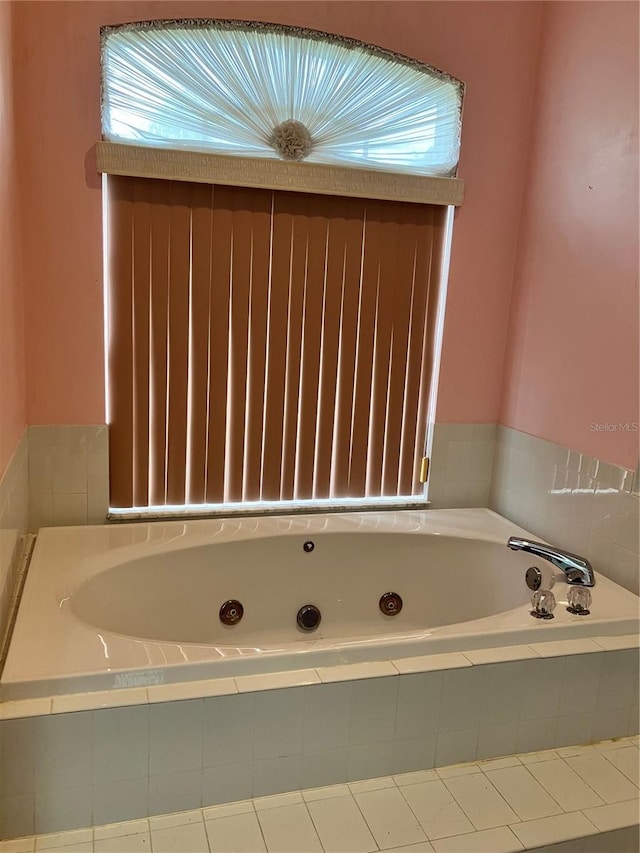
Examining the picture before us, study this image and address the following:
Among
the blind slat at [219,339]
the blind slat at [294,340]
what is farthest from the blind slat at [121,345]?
the blind slat at [294,340]

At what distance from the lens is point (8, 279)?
6.66ft

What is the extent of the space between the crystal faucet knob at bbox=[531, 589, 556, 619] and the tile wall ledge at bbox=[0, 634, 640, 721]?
0.08 m

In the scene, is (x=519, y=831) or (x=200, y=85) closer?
(x=519, y=831)

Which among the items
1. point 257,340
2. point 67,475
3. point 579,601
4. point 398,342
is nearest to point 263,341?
point 257,340

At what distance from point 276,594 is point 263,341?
3.16ft

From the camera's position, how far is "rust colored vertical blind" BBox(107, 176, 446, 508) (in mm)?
2492

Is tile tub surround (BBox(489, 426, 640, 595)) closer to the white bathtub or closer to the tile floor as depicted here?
the white bathtub

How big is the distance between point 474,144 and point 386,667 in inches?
82.3

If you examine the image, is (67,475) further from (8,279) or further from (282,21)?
(282,21)

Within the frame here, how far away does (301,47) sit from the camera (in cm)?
249

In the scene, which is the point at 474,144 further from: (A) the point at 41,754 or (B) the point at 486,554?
(A) the point at 41,754

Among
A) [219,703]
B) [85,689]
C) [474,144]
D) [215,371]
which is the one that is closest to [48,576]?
[85,689]

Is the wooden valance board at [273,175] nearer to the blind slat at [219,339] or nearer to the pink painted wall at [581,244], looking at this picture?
the blind slat at [219,339]

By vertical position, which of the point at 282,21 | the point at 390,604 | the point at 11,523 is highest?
the point at 282,21
